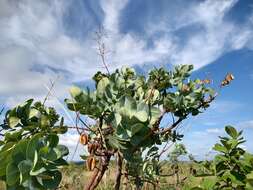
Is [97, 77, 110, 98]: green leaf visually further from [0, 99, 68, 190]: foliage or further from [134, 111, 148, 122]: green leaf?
[0, 99, 68, 190]: foliage

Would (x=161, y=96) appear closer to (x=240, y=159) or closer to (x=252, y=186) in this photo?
(x=240, y=159)

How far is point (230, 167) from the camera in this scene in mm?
1935

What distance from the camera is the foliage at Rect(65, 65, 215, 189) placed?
145 centimetres

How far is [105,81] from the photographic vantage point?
1707 mm

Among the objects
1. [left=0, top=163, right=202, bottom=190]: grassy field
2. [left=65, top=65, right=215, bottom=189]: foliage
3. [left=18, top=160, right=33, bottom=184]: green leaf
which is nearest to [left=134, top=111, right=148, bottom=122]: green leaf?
[left=65, top=65, right=215, bottom=189]: foliage

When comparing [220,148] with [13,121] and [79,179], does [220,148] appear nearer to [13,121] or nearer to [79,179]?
[13,121]

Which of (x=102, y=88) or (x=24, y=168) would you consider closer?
(x=24, y=168)

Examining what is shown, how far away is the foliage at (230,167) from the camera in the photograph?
1770 millimetres

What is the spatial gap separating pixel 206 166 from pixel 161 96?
1.63 feet

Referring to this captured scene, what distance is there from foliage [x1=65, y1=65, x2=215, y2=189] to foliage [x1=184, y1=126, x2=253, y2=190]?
0.99 ft

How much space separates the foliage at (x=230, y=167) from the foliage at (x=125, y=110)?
0.30 meters

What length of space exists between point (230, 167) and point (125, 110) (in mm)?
780

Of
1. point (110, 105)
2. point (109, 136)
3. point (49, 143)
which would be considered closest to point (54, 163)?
point (49, 143)

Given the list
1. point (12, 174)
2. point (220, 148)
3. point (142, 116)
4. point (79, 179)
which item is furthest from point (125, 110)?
point (79, 179)
